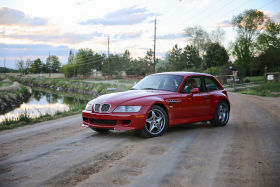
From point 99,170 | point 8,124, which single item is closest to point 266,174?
point 99,170

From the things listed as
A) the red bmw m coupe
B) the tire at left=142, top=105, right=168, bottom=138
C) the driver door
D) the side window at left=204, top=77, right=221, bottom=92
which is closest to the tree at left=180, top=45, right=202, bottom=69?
the side window at left=204, top=77, right=221, bottom=92

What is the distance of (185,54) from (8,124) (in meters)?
70.5

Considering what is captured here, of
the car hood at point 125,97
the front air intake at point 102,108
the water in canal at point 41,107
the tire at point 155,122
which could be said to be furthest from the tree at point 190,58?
the front air intake at point 102,108

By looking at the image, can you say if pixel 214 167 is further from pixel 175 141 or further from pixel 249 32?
pixel 249 32

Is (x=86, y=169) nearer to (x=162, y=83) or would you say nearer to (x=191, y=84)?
(x=162, y=83)

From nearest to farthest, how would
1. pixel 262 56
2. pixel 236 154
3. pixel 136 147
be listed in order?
pixel 236 154, pixel 136 147, pixel 262 56

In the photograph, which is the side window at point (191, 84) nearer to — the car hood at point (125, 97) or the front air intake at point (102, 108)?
the car hood at point (125, 97)

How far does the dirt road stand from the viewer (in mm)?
3746

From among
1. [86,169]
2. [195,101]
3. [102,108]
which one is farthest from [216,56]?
[86,169]

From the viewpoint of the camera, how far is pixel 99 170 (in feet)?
13.6

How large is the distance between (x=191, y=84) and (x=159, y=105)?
1.55 meters

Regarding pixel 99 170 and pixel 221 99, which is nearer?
pixel 99 170

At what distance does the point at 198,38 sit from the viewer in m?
77.8

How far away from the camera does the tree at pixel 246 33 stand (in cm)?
6250
